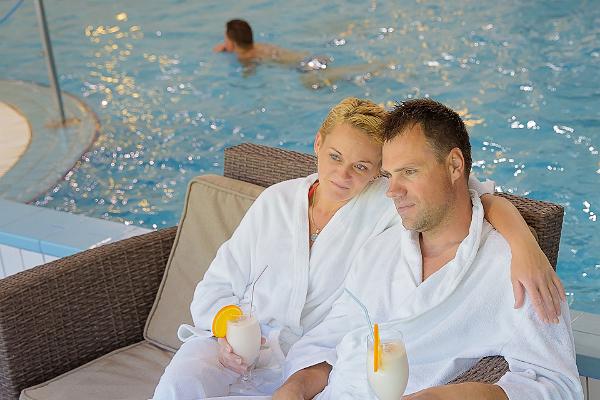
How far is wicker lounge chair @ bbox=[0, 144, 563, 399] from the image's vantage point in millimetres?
2678

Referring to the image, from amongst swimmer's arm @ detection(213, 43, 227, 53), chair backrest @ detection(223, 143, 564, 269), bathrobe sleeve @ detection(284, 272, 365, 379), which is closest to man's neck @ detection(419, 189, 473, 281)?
bathrobe sleeve @ detection(284, 272, 365, 379)

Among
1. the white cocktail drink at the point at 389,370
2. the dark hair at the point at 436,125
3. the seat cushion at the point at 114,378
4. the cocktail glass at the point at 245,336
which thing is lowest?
the seat cushion at the point at 114,378

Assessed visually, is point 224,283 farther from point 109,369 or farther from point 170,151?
point 170,151

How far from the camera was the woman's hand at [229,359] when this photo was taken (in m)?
2.36

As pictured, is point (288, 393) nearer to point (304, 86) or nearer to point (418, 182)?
point (418, 182)

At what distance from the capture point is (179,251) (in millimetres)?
2930

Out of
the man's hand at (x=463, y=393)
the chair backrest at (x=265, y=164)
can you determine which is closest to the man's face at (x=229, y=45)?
the chair backrest at (x=265, y=164)

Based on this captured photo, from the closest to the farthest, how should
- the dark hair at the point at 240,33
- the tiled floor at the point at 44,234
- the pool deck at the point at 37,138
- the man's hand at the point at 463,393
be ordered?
the man's hand at the point at 463,393 < the tiled floor at the point at 44,234 < the pool deck at the point at 37,138 < the dark hair at the point at 240,33

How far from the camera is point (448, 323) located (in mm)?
2109

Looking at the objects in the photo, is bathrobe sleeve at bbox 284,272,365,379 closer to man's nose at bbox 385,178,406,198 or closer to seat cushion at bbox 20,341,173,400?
man's nose at bbox 385,178,406,198

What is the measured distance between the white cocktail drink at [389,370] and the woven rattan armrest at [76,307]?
1255 millimetres

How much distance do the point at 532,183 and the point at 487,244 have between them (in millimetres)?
2823

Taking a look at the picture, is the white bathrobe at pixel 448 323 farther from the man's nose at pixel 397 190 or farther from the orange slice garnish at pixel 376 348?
the orange slice garnish at pixel 376 348

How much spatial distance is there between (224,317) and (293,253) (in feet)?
0.99
